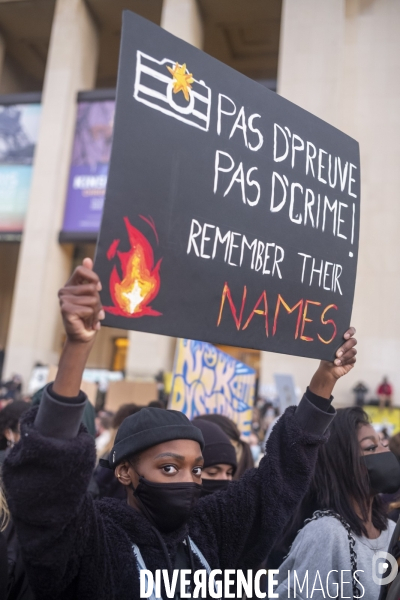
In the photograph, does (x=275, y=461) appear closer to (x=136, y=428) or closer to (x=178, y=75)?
(x=136, y=428)

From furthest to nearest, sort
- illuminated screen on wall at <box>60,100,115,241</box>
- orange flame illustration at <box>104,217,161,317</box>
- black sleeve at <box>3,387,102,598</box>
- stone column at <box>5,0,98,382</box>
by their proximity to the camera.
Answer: illuminated screen on wall at <box>60,100,115,241</box>, stone column at <box>5,0,98,382</box>, orange flame illustration at <box>104,217,161,317</box>, black sleeve at <box>3,387,102,598</box>

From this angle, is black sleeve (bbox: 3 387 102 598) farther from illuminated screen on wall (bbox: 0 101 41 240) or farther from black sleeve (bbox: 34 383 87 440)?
illuminated screen on wall (bbox: 0 101 41 240)

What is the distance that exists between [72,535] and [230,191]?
47.8 inches

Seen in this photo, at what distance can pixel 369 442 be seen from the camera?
252cm

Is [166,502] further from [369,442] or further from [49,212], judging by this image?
[49,212]

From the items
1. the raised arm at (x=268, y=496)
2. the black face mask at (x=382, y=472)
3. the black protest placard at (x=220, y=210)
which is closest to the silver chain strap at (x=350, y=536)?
the black face mask at (x=382, y=472)

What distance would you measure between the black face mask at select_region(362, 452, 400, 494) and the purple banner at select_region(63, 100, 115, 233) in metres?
17.1

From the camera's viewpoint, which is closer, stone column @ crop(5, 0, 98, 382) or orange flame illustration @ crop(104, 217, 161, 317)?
orange flame illustration @ crop(104, 217, 161, 317)

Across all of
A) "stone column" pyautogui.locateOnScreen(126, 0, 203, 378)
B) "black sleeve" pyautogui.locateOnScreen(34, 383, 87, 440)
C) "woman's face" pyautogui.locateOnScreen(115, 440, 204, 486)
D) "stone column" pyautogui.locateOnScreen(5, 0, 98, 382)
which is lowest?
"woman's face" pyautogui.locateOnScreen(115, 440, 204, 486)

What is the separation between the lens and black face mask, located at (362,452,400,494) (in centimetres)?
243

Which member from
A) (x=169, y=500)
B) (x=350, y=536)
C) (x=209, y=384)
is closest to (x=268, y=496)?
(x=169, y=500)

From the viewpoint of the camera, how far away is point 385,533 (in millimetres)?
2436

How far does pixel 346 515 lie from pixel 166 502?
3.12ft

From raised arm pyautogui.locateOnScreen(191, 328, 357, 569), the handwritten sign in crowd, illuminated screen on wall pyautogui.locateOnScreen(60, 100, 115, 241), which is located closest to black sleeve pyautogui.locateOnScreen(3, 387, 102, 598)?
raised arm pyautogui.locateOnScreen(191, 328, 357, 569)
